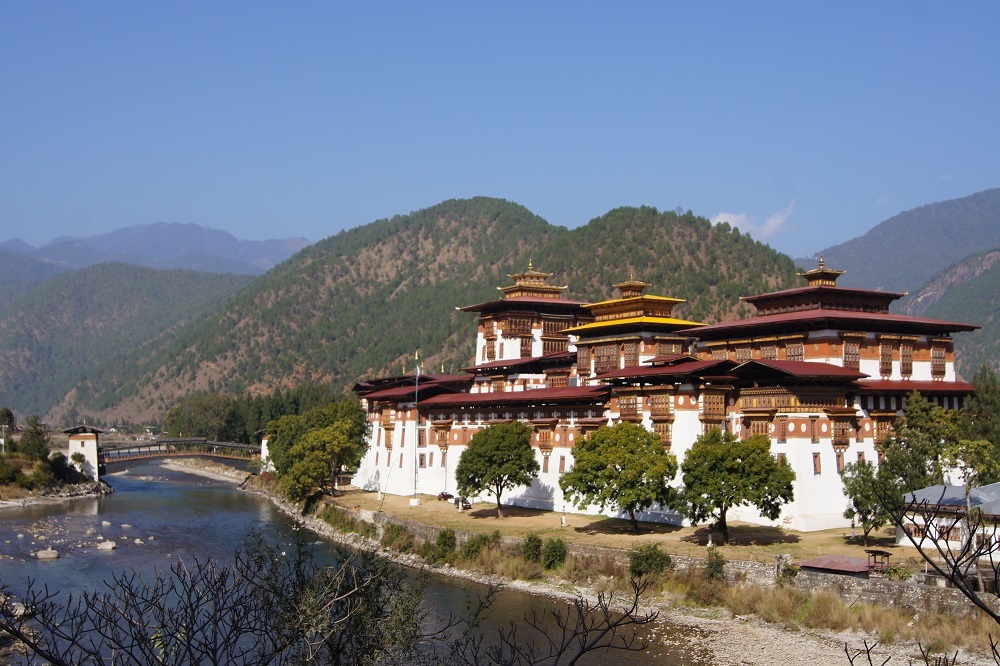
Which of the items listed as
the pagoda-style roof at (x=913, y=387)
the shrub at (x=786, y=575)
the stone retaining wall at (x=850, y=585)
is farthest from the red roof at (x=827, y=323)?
the shrub at (x=786, y=575)

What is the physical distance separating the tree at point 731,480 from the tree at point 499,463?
15.9m

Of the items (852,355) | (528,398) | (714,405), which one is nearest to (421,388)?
(528,398)

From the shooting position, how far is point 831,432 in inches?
2440

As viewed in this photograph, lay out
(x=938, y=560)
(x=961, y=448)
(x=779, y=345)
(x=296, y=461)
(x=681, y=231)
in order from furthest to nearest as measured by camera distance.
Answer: (x=681, y=231)
(x=296, y=461)
(x=779, y=345)
(x=961, y=448)
(x=938, y=560)

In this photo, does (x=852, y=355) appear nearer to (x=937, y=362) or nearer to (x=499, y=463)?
(x=937, y=362)

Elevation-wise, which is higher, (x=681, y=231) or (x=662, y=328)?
(x=681, y=231)

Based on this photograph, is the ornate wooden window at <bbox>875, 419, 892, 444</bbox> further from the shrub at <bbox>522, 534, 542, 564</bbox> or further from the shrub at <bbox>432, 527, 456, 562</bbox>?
the shrub at <bbox>432, 527, 456, 562</bbox>

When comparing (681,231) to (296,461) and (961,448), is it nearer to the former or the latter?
(296,461)

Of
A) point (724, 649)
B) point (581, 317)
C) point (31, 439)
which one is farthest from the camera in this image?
point (31, 439)

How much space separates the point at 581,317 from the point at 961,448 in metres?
45.5

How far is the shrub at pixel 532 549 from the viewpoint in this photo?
59325 millimetres

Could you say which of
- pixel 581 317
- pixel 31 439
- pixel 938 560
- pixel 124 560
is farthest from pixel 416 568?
pixel 31 439

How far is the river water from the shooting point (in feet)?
161

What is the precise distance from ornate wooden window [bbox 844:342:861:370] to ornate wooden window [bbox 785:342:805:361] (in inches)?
92.2
